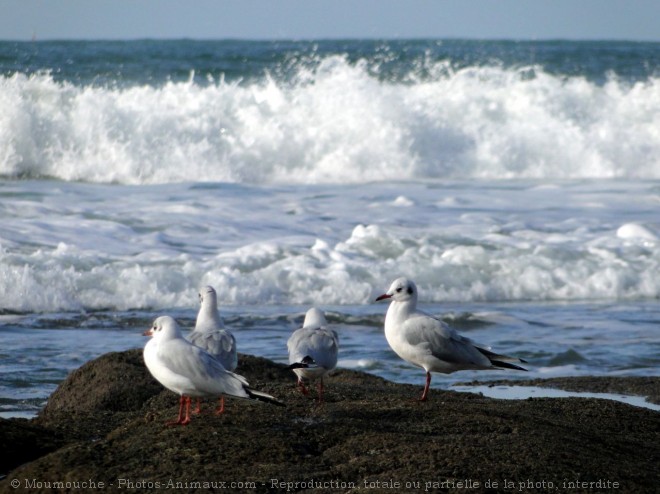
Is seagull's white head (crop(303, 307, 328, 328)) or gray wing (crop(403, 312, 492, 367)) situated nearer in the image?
gray wing (crop(403, 312, 492, 367))

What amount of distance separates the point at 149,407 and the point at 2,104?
15066mm

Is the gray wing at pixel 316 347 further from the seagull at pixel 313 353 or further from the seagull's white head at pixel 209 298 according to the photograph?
the seagull's white head at pixel 209 298

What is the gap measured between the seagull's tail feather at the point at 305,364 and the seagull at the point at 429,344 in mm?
Result: 555

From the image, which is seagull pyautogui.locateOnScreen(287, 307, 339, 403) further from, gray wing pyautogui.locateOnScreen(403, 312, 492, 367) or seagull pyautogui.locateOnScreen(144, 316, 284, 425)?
seagull pyautogui.locateOnScreen(144, 316, 284, 425)

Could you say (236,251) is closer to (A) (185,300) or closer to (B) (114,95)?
(A) (185,300)

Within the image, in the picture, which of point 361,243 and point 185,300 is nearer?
point 185,300

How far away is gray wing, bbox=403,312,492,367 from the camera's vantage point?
626 centimetres

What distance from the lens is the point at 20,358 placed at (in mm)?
8547

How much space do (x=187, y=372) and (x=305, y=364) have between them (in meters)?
0.96

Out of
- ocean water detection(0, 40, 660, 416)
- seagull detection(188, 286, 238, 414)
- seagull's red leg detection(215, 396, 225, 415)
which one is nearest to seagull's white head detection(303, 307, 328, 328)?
seagull detection(188, 286, 238, 414)

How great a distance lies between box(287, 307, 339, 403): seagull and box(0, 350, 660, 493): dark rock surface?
137 millimetres

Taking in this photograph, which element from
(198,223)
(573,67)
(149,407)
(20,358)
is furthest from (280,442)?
(573,67)

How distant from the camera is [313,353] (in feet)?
19.9

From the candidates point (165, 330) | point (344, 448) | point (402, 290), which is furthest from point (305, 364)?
point (344, 448)
